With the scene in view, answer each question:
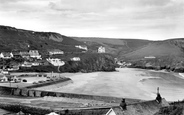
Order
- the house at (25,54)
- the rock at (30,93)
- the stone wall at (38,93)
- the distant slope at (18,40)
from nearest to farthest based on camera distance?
1. the stone wall at (38,93)
2. the rock at (30,93)
3. the house at (25,54)
4. the distant slope at (18,40)

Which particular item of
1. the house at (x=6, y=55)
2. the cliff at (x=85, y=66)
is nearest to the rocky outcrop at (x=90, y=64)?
the cliff at (x=85, y=66)

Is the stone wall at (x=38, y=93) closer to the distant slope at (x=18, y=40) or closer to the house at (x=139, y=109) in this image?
the house at (x=139, y=109)

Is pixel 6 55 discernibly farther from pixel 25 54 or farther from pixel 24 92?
pixel 24 92

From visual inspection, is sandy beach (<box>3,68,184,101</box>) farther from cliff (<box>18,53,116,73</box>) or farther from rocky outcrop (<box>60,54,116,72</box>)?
rocky outcrop (<box>60,54,116,72</box>)

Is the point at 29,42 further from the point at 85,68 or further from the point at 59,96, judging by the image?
the point at 59,96

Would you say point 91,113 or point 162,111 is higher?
point 162,111

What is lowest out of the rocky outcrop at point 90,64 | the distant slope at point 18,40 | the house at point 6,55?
the rocky outcrop at point 90,64

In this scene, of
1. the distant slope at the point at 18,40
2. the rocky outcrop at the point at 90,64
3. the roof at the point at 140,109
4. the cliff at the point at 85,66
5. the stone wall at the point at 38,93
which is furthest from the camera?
the distant slope at the point at 18,40

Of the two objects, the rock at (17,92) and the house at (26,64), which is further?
the house at (26,64)

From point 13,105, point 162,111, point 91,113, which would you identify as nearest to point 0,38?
point 13,105

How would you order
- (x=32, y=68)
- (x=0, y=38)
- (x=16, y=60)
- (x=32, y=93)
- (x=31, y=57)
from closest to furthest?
(x=32, y=93), (x=32, y=68), (x=16, y=60), (x=31, y=57), (x=0, y=38)

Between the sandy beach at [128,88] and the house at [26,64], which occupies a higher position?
the house at [26,64]
